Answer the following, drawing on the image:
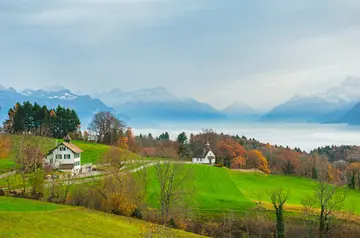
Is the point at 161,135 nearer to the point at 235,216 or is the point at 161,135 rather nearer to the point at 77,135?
the point at 77,135

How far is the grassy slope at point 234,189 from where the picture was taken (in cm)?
5231

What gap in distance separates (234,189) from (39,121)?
62.1m

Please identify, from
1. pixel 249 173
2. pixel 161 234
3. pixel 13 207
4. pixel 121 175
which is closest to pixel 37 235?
pixel 13 207

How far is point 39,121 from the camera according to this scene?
10456cm

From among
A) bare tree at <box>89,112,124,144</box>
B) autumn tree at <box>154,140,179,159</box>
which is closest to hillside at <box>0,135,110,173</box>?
autumn tree at <box>154,140,179,159</box>

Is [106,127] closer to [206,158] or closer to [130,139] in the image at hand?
[130,139]

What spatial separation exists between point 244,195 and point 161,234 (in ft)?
163

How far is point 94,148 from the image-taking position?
9381 cm

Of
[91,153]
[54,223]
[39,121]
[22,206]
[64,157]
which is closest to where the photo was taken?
[54,223]

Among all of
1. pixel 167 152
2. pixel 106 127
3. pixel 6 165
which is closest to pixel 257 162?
pixel 167 152

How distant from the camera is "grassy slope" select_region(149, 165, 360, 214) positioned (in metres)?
52.3

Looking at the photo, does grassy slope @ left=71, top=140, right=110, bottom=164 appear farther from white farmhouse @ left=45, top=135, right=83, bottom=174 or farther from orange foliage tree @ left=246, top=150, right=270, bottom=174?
orange foliage tree @ left=246, top=150, right=270, bottom=174

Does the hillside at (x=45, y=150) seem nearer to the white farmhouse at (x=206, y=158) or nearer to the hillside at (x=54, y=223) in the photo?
the white farmhouse at (x=206, y=158)

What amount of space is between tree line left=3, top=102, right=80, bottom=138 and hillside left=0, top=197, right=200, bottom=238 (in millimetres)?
72678
